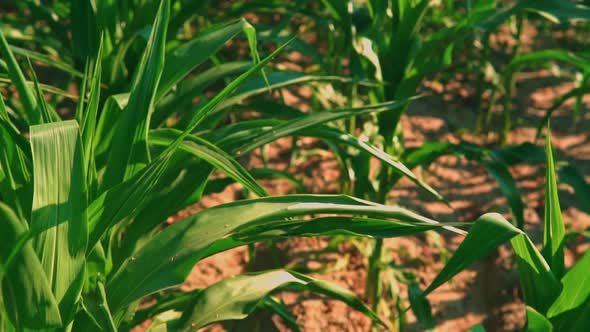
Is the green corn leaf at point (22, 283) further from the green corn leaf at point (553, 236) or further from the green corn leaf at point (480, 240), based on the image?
the green corn leaf at point (553, 236)

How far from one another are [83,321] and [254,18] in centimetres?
185

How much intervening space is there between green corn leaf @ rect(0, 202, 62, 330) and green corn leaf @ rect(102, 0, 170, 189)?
218 millimetres

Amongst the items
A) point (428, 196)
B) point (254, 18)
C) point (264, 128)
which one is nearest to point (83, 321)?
point (264, 128)

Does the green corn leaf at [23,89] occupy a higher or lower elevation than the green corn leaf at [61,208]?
higher

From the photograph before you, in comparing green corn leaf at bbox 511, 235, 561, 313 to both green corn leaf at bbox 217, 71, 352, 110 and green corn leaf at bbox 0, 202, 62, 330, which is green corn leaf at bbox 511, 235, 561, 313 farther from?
green corn leaf at bbox 0, 202, 62, 330

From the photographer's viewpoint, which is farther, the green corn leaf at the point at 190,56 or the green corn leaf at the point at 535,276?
the green corn leaf at the point at 190,56

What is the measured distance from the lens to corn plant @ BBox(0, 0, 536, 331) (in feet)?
3.03

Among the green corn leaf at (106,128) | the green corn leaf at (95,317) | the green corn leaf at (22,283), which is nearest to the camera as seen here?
the green corn leaf at (22,283)

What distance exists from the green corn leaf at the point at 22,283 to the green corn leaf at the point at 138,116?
218mm

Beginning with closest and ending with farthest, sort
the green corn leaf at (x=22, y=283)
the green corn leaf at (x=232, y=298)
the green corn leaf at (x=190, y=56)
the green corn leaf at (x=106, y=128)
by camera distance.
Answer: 1. the green corn leaf at (x=22, y=283)
2. the green corn leaf at (x=232, y=298)
3. the green corn leaf at (x=106, y=128)
4. the green corn leaf at (x=190, y=56)

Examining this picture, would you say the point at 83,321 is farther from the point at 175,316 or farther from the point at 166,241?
the point at 175,316

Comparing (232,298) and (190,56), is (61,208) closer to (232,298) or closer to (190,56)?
(232,298)

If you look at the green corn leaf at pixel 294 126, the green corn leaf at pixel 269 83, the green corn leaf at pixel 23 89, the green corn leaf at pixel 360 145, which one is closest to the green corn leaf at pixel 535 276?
the green corn leaf at pixel 360 145

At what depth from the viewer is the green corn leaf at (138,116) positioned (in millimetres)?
1072
